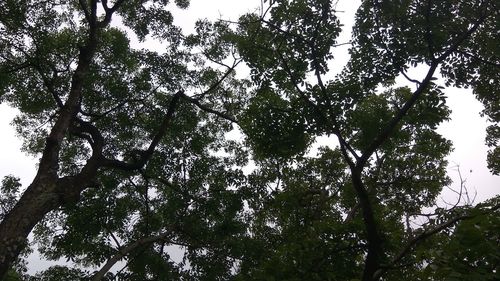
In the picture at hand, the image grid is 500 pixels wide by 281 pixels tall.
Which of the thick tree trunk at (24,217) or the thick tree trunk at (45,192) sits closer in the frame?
the thick tree trunk at (24,217)

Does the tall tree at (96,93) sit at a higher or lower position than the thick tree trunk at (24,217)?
higher

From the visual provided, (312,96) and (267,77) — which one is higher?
(267,77)

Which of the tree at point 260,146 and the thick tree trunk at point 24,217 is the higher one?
the tree at point 260,146

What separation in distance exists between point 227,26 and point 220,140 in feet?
13.0

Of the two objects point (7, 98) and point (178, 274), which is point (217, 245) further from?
point (7, 98)

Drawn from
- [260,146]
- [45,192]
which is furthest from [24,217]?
[260,146]

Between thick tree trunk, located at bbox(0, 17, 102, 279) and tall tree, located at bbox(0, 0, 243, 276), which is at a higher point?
tall tree, located at bbox(0, 0, 243, 276)

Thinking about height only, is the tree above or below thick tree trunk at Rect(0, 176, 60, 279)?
above

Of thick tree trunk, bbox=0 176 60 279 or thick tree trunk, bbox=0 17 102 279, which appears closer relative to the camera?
thick tree trunk, bbox=0 176 60 279

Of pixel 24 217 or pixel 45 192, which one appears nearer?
pixel 24 217

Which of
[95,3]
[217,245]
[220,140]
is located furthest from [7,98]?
[217,245]

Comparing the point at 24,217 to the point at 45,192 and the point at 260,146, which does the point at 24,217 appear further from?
the point at 260,146

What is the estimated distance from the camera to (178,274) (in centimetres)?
1078

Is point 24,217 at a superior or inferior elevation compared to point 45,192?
inferior
